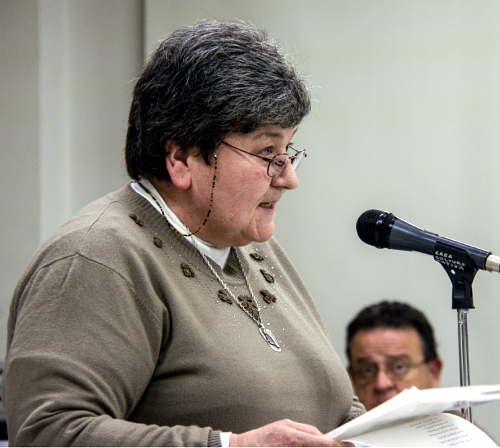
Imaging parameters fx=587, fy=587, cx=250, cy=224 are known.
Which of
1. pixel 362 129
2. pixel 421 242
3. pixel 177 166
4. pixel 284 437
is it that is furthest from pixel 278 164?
pixel 362 129

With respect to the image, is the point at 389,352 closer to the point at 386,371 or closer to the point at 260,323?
the point at 386,371

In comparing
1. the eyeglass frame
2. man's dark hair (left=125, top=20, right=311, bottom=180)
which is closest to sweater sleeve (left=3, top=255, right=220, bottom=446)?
man's dark hair (left=125, top=20, right=311, bottom=180)

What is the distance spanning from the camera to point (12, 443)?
0.92 meters

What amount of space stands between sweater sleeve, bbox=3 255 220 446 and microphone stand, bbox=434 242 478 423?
1.59 ft

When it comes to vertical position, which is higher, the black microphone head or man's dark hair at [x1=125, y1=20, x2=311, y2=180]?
man's dark hair at [x1=125, y1=20, x2=311, y2=180]

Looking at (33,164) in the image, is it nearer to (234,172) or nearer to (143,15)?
(143,15)

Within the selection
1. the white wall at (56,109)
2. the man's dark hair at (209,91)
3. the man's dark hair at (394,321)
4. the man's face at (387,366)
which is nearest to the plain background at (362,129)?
the white wall at (56,109)

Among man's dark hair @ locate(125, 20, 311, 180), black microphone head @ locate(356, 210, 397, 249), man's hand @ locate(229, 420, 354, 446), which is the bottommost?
man's hand @ locate(229, 420, 354, 446)

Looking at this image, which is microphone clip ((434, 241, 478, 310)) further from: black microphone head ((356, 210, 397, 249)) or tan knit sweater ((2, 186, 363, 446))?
tan knit sweater ((2, 186, 363, 446))

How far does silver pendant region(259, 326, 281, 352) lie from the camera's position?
114 centimetres

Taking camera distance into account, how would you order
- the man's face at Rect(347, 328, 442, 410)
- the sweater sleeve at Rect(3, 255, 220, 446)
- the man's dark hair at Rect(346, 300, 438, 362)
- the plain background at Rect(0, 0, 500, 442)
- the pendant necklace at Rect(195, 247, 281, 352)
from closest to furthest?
the sweater sleeve at Rect(3, 255, 220, 446)
the pendant necklace at Rect(195, 247, 281, 352)
the man's face at Rect(347, 328, 442, 410)
the man's dark hair at Rect(346, 300, 438, 362)
the plain background at Rect(0, 0, 500, 442)

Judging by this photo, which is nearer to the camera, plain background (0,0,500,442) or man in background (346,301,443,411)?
man in background (346,301,443,411)

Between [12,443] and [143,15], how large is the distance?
1998 mm

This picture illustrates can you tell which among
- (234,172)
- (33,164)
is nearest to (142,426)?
(234,172)
